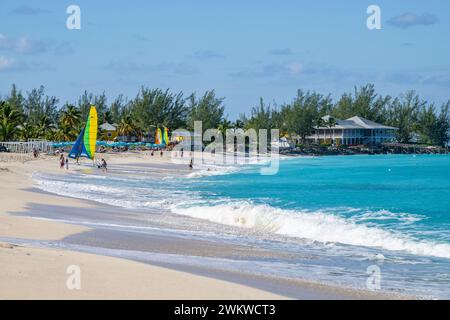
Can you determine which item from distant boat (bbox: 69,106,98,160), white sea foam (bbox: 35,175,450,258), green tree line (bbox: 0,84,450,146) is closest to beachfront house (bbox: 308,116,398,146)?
green tree line (bbox: 0,84,450,146)

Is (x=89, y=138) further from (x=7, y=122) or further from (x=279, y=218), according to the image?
(x=279, y=218)

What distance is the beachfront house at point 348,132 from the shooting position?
419 ft

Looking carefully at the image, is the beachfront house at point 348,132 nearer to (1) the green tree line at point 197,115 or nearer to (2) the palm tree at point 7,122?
(1) the green tree line at point 197,115

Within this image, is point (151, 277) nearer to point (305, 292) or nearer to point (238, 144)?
point (305, 292)

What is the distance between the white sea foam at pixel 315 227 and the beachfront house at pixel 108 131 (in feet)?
224

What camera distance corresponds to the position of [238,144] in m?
110

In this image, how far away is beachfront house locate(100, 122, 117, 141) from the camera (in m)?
91.7

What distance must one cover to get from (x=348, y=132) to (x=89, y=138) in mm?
86287

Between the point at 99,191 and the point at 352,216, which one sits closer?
the point at 352,216

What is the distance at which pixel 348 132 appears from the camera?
128000mm

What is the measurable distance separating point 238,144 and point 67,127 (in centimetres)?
3765

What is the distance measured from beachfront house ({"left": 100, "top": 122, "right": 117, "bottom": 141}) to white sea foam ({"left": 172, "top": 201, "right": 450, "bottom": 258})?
6828 centimetres

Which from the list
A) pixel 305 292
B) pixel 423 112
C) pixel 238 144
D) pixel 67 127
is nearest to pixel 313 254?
pixel 305 292
